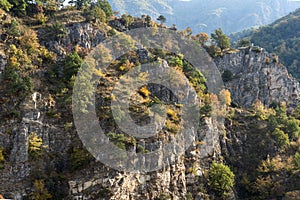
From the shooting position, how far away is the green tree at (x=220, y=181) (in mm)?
35938

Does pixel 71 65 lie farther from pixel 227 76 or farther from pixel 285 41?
pixel 285 41

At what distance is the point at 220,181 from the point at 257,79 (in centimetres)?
3184

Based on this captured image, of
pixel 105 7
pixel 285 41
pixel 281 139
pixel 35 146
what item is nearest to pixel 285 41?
pixel 285 41

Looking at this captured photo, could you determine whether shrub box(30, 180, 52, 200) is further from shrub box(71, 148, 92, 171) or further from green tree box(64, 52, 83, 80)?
green tree box(64, 52, 83, 80)

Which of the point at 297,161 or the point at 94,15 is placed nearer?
the point at 297,161

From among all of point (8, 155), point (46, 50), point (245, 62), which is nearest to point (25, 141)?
point (8, 155)

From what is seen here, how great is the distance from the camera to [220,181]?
36000mm

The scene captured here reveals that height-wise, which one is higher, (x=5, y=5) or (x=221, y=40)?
(x=221, y=40)

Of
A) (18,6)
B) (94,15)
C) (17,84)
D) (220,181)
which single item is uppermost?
(94,15)

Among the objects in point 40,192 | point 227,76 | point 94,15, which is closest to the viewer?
point 40,192

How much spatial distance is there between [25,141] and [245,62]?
47339mm

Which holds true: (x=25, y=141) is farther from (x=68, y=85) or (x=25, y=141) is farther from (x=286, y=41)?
(x=286, y=41)

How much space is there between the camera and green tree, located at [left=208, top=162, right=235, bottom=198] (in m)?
35.9

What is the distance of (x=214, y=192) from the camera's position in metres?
36.1
